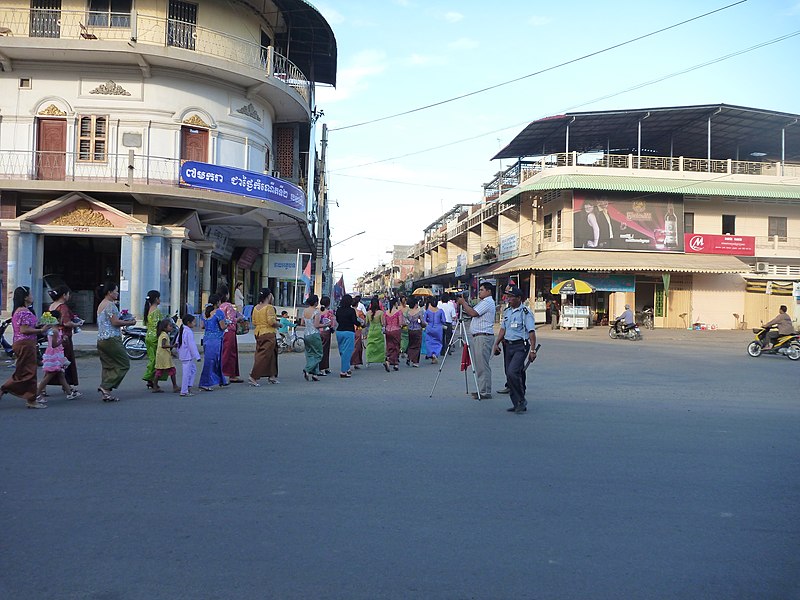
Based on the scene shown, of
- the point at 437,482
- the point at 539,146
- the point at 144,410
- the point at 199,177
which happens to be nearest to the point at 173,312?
the point at 199,177

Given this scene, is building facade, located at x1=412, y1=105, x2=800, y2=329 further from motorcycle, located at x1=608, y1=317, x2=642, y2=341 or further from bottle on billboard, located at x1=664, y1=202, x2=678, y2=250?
motorcycle, located at x1=608, y1=317, x2=642, y2=341

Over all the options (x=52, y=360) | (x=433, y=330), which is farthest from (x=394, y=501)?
(x=433, y=330)

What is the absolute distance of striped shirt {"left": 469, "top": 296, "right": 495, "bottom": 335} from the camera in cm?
1038

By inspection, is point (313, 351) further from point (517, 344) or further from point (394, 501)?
point (394, 501)

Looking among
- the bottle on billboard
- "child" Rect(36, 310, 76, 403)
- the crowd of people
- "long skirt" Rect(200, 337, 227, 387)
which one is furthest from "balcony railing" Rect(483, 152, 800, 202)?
"child" Rect(36, 310, 76, 403)

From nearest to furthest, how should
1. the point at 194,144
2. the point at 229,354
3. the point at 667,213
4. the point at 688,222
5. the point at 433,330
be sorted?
the point at 229,354 → the point at 433,330 → the point at 194,144 → the point at 667,213 → the point at 688,222

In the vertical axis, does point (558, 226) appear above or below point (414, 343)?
above

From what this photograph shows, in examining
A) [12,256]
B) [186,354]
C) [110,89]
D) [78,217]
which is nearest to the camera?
[186,354]

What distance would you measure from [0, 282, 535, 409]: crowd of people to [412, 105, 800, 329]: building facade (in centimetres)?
2007

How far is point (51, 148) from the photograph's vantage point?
2134cm

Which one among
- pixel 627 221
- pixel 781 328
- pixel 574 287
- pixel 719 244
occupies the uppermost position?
pixel 627 221

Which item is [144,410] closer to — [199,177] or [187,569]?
[187,569]

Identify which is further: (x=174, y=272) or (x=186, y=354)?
(x=174, y=272)

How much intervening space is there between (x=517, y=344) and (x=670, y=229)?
28.6 m
